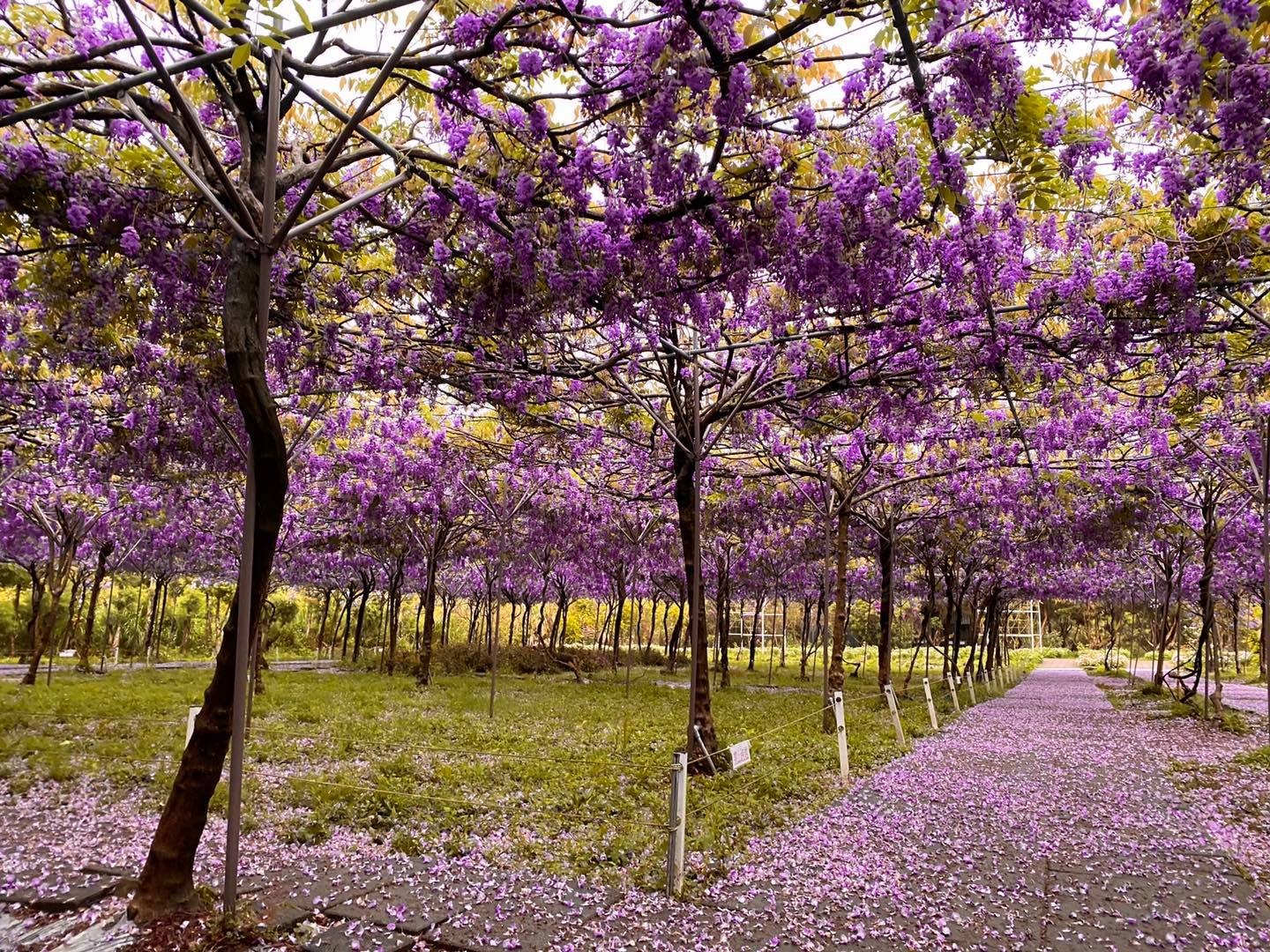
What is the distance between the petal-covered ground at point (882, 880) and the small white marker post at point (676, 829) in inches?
7.8

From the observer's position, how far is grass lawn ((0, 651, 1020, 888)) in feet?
20.3

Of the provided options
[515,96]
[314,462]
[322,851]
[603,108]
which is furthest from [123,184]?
[314,462]

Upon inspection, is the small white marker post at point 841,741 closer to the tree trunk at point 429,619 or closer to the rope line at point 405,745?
the rope line at point 405,745

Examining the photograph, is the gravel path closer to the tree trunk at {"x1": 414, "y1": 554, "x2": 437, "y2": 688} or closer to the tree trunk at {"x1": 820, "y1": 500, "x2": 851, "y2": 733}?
the tree trunk at {"x1": 820, "y1": 500, "x2": 851, "y2": 733}

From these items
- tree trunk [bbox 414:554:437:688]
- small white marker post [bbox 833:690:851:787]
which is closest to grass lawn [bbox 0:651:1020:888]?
small white marker post [bbox 833:690:851:787]

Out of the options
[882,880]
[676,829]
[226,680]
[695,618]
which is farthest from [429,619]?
[882,880]

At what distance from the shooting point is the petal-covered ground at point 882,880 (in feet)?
14.8

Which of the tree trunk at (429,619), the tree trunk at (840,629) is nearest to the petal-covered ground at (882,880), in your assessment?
the tree trunk at (840,629)

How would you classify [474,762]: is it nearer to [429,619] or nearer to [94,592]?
[429,619]

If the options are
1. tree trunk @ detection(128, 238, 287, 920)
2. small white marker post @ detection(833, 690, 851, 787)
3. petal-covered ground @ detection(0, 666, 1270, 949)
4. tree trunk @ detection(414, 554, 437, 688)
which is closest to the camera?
tree trunk @ detection(128, 238, 287, 920)

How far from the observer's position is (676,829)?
514cm

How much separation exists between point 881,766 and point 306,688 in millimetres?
12847

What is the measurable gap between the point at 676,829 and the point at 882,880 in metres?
1.62

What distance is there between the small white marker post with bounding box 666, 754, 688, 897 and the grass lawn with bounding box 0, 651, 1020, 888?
22 centimetres
